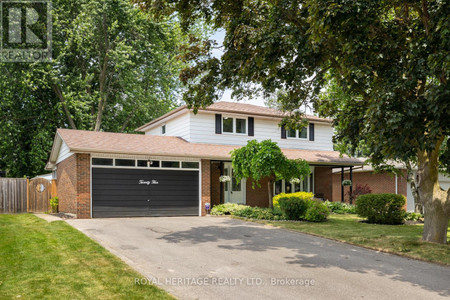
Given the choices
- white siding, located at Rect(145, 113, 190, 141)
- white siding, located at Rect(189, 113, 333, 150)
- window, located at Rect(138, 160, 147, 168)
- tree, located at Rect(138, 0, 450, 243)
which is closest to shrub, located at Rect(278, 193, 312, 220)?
tree, located at Rect(138, 0, 450, 243)

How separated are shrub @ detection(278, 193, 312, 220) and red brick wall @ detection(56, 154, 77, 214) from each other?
8965mm

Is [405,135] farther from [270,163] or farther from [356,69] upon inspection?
[270,163]

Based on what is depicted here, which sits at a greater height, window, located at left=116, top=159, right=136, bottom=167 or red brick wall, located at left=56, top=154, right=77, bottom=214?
window, located at left=116, top=159, right=136, bottom=167

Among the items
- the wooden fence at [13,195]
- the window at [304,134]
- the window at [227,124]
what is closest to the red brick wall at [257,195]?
the window at [227,124]

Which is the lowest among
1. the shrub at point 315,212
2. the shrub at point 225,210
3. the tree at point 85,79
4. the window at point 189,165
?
the shrub at point 225,210

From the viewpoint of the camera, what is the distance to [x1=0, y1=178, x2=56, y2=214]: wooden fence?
2006 cm

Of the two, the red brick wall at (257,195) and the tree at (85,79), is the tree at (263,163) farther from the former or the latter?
the tree at (85,79)

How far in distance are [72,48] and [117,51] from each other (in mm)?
4149

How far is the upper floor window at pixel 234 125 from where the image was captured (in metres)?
22.9

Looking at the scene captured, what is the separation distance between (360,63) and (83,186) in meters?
12.3

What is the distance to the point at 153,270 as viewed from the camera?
7.54 m

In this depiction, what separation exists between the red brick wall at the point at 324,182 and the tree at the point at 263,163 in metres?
6.98

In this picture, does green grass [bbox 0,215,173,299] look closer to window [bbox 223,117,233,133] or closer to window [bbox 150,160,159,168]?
window [bbox 150,160,159,168]

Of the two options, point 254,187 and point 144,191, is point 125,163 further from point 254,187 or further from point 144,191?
point 254,187
